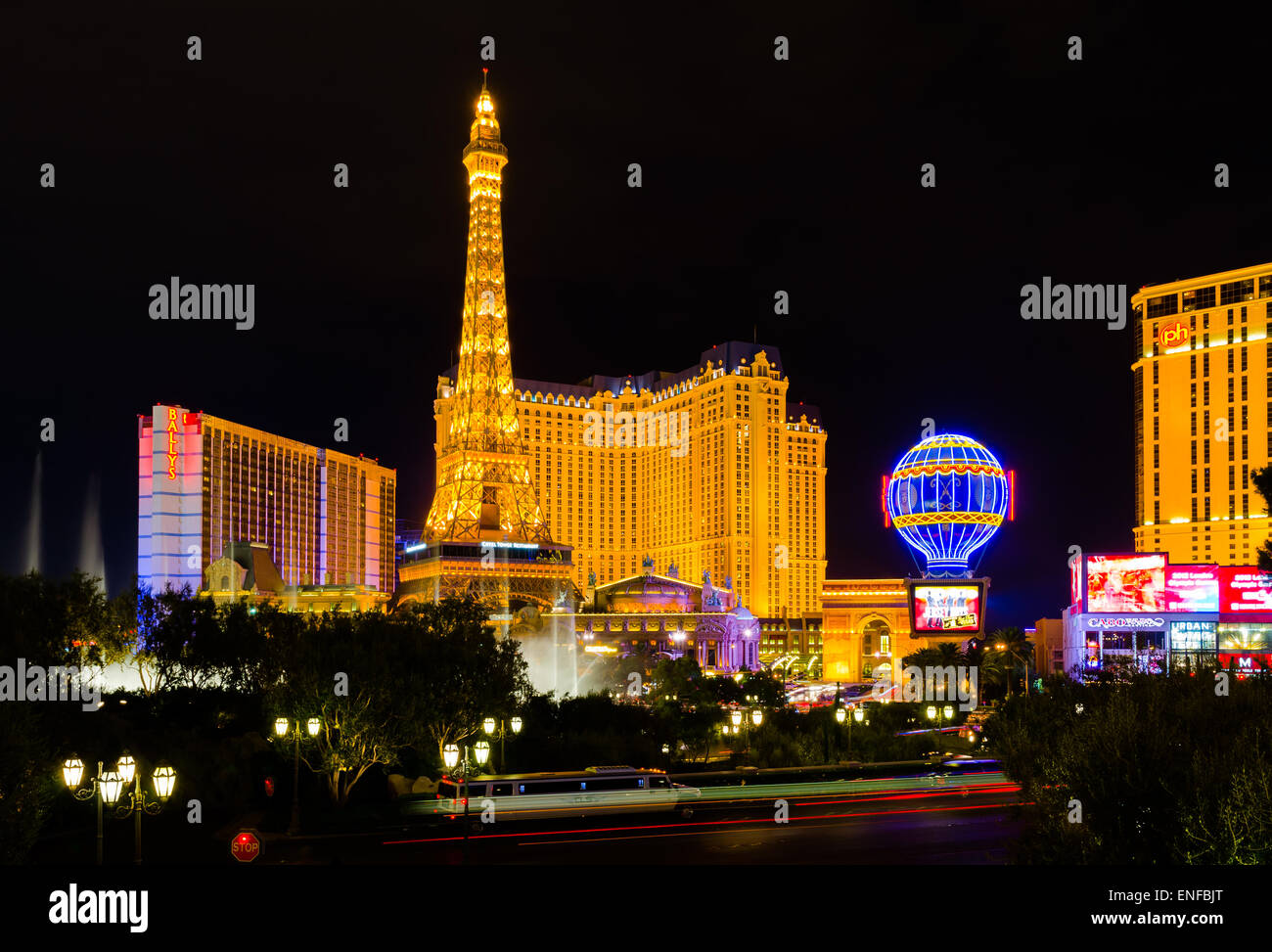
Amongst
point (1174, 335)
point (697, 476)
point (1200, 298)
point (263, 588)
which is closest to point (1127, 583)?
point (1174, 335)

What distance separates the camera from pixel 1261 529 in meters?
130

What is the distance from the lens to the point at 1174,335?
141375 millimetres

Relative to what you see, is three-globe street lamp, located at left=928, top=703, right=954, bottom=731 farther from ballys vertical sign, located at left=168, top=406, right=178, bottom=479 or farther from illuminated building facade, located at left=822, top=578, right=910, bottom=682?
ballys vertical sign, located at left=168, top=406, right=178, bottom=479

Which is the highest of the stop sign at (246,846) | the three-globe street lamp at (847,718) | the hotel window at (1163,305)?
the hotel window at (1163,305)

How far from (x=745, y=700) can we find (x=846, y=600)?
2180 inches

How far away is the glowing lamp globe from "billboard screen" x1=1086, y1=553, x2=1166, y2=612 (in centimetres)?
1426

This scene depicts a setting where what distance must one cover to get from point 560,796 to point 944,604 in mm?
49850

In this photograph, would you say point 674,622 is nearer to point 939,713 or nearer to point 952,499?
point 952,499

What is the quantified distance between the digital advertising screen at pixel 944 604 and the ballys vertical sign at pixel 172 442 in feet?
299

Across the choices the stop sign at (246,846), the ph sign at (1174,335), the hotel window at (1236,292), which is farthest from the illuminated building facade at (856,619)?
the stop sign at (246,846)

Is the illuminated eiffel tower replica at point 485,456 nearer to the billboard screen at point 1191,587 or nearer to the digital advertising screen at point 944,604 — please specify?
the digital advertising screen at point 944,604

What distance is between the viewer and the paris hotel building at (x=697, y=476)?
167 m

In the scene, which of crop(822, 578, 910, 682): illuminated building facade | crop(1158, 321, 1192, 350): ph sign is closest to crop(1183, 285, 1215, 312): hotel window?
crop(1158, 321, 1192, 350): ph sign
